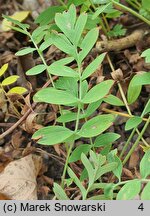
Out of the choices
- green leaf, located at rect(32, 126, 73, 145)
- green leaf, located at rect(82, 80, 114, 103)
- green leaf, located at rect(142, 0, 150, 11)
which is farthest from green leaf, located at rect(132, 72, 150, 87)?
green leaf, located at rect(142, 0, 150, 11)

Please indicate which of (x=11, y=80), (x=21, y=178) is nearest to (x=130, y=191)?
(x=21, y=178)

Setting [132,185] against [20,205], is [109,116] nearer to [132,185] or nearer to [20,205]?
[132,185]

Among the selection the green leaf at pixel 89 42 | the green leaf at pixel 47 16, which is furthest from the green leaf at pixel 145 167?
the green leaf at pixel 47 16

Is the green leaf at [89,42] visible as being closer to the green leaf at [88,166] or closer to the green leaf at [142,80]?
the green leaf at [142,80]

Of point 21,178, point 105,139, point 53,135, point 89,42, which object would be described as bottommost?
point 21,178

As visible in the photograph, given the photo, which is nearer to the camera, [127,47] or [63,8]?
[63,8]

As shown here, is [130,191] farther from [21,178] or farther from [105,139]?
[21,178]

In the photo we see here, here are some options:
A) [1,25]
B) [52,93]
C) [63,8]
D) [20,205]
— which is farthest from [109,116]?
[1,25]
